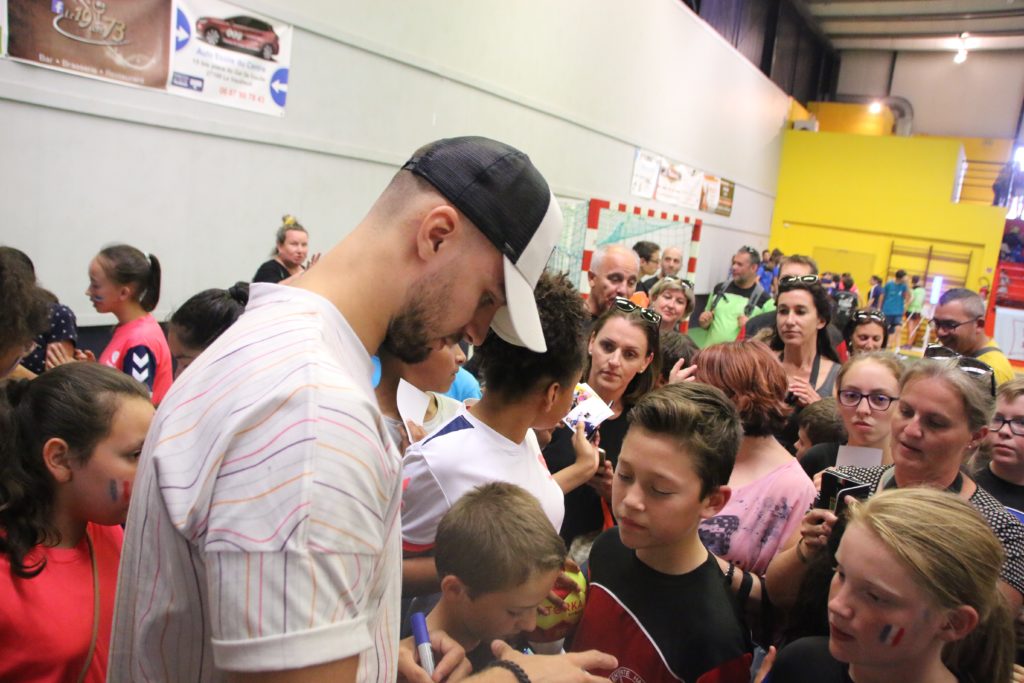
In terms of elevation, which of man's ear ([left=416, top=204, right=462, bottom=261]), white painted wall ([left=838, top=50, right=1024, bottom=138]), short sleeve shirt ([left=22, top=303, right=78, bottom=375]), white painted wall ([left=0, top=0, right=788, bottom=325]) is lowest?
short sleeve shirt ([left=22, top=303, right=78, bottom=375])

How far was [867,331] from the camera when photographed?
176 inches

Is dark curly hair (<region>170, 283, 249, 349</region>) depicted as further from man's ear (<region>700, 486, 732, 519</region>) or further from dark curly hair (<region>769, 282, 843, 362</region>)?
dark curly hair (<region>769, 282, 843, 362</region>)

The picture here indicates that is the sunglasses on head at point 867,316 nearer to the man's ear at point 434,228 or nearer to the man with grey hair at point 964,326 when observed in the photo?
the man with grey hair at point 964,326

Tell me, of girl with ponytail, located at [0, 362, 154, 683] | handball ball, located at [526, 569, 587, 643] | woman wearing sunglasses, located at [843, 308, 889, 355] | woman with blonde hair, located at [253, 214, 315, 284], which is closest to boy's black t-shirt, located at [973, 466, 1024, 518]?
handball ball, located at [526, 569, 587, 643]

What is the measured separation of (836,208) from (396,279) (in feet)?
66.6

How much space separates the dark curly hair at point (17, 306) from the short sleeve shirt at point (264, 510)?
5.01 feet

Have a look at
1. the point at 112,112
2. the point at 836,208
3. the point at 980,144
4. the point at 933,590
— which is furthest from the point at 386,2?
the point at 980,144

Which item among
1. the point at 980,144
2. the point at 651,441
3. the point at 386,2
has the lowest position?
the point at 651,441

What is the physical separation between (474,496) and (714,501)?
2.12ft

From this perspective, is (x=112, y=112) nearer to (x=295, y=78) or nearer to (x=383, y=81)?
(x=295, y=78)

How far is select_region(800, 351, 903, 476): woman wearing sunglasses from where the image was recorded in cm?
265

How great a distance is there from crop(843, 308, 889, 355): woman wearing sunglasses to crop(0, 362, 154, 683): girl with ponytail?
13.7 feet

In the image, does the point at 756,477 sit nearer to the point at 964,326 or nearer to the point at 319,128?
the point at 964,326

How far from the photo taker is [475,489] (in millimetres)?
1573
